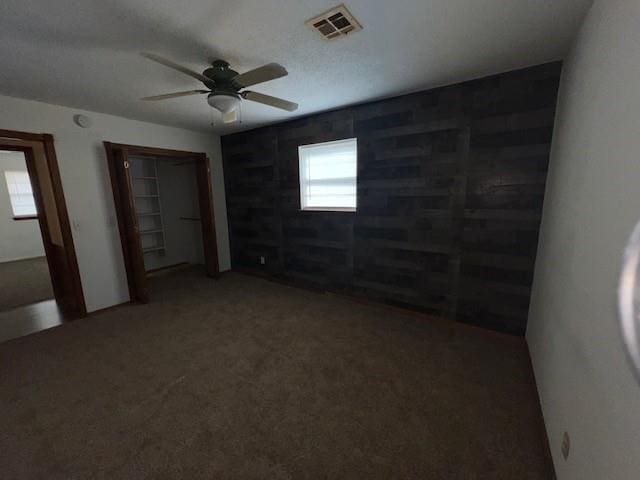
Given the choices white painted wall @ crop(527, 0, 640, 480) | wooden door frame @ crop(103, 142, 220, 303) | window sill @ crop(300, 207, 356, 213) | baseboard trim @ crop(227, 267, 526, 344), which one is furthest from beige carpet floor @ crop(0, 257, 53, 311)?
white painted wall @ crop(527, 0, 640, 480)

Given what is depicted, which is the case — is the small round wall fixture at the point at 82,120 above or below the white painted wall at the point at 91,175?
above

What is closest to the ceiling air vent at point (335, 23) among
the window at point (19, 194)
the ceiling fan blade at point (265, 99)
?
the ceiling fan blade at point (265, 99)

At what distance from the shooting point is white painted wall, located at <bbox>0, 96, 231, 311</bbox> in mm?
2590

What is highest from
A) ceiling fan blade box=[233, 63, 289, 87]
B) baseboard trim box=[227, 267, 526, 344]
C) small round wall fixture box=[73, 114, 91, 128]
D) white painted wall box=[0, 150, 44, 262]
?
small round wall fixture box=[73, 114, 91, 128]

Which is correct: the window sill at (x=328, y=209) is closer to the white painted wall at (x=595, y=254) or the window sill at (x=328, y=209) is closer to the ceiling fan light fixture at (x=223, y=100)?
the ceiling fan light fixture at (x=223, y=100)

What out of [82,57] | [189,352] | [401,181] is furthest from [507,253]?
[82,57]

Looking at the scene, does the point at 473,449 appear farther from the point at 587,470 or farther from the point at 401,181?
the point at 401,181

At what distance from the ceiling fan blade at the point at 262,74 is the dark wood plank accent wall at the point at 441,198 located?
4.80 ft

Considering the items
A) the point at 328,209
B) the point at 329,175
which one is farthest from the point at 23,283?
the point at 329,175

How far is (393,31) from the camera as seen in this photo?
5.01 ft

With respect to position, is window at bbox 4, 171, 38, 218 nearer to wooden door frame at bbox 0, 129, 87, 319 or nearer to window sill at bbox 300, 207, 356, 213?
wooden door frame at bbox 0, 129, 87, 319

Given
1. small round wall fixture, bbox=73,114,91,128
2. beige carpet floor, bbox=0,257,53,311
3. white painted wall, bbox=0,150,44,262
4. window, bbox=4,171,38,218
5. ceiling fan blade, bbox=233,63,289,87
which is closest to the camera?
ceiling fan blade, bbox=233,63,289,87

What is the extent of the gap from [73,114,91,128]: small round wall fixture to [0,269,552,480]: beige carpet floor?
2.25 meters

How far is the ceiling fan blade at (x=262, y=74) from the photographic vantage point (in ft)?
4.99
